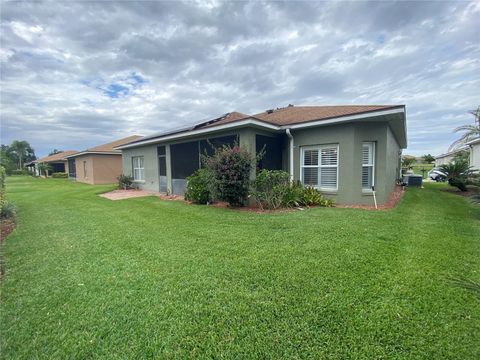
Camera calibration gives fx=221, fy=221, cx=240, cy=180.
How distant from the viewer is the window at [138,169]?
16297 millimetres

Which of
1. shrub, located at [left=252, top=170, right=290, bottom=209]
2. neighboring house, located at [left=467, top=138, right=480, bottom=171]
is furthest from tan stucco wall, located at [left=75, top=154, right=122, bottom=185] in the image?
neighboring house, located at [left=467, top=138, right=480, bottom=171]

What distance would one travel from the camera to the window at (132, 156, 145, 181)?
1630 centimetres

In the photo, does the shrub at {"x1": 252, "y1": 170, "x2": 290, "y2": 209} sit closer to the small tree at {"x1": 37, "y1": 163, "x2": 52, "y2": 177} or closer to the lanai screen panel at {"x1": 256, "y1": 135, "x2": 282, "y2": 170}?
the lanai screen panel at {"x1": 256, "y1": 135, "x2": 282, "y2": 170}

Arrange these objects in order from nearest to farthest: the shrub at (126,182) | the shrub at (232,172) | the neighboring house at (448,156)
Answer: the shrub at (232,172) → the shrub at (126,182) → the neighboring house at (448,156)

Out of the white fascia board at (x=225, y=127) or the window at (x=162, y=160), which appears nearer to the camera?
the white fascia board at (x=225, y=127)

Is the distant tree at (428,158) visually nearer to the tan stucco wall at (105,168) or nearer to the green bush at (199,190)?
the green bush at (199,190)

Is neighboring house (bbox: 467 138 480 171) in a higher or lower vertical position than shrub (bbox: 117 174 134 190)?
higher

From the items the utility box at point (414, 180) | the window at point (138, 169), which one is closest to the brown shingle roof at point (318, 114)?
the window at point (138, 169)

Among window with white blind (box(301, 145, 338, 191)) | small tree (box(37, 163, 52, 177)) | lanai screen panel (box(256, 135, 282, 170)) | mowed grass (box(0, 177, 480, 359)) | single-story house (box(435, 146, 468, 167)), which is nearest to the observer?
mowed grass (box(0, 177, 480, 359))

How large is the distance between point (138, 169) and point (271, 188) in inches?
479

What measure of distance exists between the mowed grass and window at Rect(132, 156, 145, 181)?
35.3 feet

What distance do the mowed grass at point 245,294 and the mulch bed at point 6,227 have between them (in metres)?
0.65

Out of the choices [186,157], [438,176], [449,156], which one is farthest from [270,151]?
[449,156]

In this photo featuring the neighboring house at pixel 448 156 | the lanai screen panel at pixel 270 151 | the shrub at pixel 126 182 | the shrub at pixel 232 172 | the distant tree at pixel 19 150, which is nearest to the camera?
the shrub at pixel 232 172
